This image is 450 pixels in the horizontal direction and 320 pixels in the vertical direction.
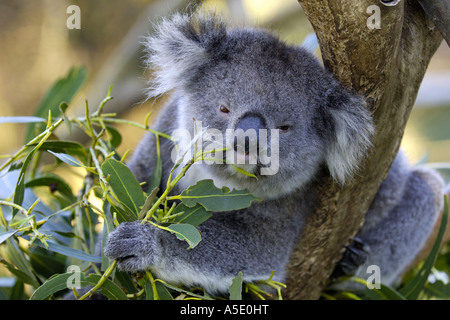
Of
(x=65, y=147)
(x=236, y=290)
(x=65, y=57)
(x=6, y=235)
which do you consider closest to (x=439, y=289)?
(x=236, y=290)

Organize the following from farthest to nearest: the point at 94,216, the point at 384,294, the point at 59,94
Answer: the point at 59,94
the point at 94,216
the point at 384,294

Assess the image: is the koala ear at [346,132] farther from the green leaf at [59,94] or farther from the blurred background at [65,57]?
the blurred background at [65,57]

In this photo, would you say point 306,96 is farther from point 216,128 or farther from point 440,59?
point 440,59

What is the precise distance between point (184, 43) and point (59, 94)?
1.22 meters

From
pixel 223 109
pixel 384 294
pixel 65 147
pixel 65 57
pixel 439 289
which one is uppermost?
pixel 65 57

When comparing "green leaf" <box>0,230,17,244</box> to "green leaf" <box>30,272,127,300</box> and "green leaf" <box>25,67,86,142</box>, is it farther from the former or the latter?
"green leaf" <box>25,67,86,142</box>

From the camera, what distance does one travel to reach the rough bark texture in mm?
2055

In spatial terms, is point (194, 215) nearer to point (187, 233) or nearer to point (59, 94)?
point (187, 233)

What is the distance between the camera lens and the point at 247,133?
217cm

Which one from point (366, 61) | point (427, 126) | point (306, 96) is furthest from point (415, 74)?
point (427, 126)

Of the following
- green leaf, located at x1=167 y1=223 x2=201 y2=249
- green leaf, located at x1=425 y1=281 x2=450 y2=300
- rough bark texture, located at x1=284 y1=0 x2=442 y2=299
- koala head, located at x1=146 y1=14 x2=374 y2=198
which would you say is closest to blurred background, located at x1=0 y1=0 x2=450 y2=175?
green leaf, located at x1=425 y1=281 x2=450 y2=300

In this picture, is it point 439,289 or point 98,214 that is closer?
point 98,214

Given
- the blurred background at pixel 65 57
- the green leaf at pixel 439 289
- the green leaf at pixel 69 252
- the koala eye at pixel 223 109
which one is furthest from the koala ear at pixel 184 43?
the blurred background at pixel 65 57

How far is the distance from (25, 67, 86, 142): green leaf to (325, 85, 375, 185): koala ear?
71.1 inches
